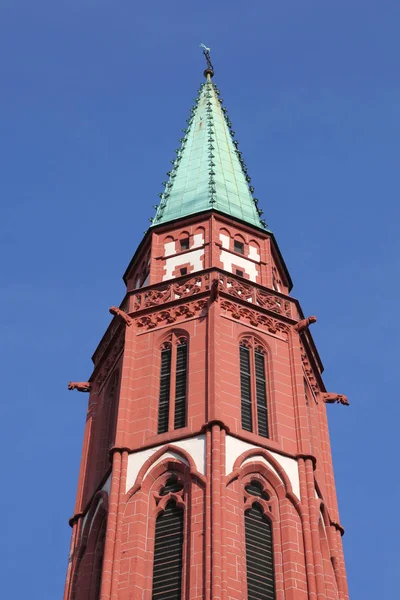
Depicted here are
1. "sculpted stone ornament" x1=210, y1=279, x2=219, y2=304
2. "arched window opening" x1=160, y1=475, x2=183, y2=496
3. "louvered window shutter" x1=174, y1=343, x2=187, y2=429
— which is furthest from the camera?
"sculpted stone ornament" x1=210, y1=279, x2=219, y2=304

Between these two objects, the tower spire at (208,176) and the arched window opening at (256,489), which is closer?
the arched window opening at (256,489)

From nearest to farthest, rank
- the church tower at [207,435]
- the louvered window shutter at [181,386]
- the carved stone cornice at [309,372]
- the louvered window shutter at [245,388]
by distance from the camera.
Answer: the church tower at [207,435], the louvered window shutter at [181,386], the louvered window shutter at [245,388], the carved stone cornice at [309,372]

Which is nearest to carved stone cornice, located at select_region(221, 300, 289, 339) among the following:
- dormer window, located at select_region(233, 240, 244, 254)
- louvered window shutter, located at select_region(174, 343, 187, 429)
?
louvered window shutter, located at select_region(174, 343, 187, 429)

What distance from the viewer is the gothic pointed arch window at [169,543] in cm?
3008

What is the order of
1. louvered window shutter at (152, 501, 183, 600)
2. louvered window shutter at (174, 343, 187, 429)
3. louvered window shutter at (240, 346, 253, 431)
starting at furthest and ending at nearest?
1. louvered window shutter at (240, 346, 253, 431)
2. louvered window shutter at (174, 343, 187, 429)
3. louvered window shutter at (152, 501, 183, 600)

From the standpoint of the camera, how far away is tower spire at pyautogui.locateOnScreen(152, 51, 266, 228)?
4391 cm

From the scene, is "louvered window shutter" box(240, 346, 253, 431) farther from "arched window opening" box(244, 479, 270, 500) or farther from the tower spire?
the tower spire

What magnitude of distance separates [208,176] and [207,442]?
1468 centimetres

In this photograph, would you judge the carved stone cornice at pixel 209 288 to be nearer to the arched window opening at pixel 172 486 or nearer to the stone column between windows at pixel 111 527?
the stone column between windows at pixel 111 527

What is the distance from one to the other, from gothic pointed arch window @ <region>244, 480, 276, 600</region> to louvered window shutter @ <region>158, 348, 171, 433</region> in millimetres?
3074

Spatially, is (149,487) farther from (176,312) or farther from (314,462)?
(176,312)

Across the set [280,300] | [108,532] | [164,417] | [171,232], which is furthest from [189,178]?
[108,532]

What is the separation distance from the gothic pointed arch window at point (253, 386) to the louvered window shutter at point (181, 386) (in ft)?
5.01

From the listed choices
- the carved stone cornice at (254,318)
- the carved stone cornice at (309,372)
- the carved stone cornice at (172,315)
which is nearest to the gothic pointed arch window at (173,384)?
the carved stone cornice at (172,315)
